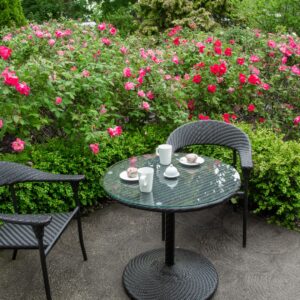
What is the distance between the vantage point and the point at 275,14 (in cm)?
807

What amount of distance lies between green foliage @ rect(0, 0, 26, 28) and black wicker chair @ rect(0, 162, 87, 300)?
20.1ft

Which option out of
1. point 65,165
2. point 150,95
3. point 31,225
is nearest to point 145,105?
point 150,95

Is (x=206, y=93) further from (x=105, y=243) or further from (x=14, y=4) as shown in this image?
(x=14, y=4)

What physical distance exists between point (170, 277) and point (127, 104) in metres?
1.84

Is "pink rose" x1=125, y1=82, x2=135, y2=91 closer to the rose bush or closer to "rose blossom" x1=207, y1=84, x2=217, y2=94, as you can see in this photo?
the rose bush

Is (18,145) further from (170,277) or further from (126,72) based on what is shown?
(170,277)

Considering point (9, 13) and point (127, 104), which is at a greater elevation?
point (9, 13)

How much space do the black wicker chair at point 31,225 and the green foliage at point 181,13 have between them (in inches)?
246

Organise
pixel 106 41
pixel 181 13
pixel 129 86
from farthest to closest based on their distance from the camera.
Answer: pixel 181 13
pixel 106 41
pixel 129 86

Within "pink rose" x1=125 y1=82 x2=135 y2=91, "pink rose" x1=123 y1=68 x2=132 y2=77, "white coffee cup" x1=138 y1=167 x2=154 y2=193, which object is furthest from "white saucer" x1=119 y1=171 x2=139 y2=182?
"pink rose" x1=123 y1=68 x2=132 y2=77

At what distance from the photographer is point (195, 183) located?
8.55 feet

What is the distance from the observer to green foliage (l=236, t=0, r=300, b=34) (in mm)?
7918

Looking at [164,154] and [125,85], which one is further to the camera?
[125,85]

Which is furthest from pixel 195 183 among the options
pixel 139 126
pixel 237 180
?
pixel 139 126
